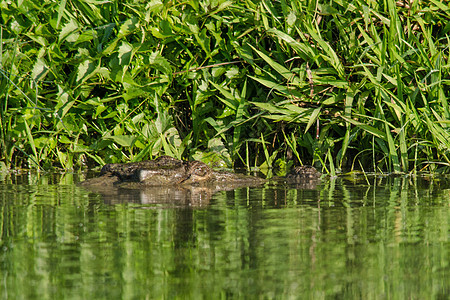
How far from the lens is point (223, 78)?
606 centimetres

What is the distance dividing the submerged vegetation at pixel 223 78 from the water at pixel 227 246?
1.54 m

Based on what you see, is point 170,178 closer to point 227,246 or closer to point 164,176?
point 164,176

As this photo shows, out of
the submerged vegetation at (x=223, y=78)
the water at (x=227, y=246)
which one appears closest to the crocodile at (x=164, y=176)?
the water at (x=227, y=246)

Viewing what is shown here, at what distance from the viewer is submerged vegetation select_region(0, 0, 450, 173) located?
18.3 ft

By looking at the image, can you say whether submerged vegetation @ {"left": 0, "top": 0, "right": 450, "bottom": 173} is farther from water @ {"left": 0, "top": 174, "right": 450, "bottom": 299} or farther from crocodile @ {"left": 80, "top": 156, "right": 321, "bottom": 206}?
water @ {"left": 0, "top": 174, "right": 450, "bottom": 299}

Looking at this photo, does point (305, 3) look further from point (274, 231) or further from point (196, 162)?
point (274, 231)

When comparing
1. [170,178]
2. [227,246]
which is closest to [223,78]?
[170,178]

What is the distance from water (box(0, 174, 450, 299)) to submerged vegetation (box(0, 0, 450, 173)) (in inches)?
60.6

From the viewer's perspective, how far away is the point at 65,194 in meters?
4.32

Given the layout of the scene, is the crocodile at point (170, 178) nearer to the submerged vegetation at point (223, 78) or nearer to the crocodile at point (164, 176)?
the crocodile at point (164, 176)

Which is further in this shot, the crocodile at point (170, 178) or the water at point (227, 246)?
the crocodile at point (170, 178)

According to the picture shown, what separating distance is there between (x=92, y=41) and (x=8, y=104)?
1005 mm

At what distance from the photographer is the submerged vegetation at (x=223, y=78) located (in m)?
5.59

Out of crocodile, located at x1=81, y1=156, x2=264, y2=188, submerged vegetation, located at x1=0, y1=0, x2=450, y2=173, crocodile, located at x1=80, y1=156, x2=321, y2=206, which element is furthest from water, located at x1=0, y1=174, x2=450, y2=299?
submerged vegetation, located at x1=0, y1=0, x2=450, y2=173
